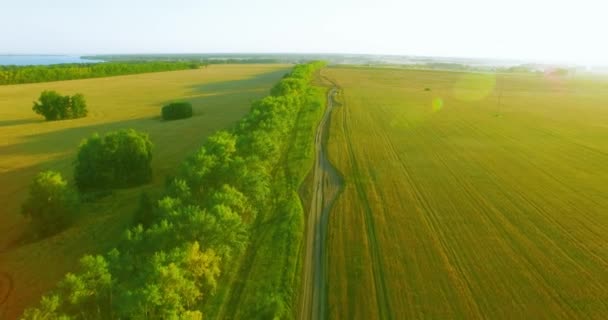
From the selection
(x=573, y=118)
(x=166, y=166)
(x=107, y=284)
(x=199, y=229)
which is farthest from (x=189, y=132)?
(x=573, y=118)

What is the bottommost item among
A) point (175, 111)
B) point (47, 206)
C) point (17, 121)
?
point (47, 206)

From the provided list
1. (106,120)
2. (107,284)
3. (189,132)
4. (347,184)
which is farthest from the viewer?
(106,120)

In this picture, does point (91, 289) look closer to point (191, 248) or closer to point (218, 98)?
point (191, 248)

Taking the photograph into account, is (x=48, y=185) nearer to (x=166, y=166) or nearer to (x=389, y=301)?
(x=166, y=166)

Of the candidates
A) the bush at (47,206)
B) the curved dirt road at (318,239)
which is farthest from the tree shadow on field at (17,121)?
the curved dirt road at (318,239)

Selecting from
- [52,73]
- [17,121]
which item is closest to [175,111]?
[17,121]

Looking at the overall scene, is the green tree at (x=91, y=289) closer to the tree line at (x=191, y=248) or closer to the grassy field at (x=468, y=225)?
the tree line at (x=191, y=248)

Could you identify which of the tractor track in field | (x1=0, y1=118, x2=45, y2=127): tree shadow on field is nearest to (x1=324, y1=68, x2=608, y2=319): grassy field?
the tractor track in field
